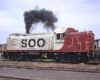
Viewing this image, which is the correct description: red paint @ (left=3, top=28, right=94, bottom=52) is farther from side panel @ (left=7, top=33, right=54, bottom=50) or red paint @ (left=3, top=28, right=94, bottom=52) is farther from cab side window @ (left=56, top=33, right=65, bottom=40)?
side panel @ (left=7, top=33, right=54, bottom=50)

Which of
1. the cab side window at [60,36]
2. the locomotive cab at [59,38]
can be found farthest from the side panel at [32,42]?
the cab side window at [60,36]

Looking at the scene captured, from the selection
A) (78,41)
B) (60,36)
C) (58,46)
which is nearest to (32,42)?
(58,46)

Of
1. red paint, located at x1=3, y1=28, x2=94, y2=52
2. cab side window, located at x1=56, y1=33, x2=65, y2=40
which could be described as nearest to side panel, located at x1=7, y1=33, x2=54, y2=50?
cab side window, located at x1=56, y1=33, x2=65, y2=40

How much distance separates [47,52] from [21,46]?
13.0 feet

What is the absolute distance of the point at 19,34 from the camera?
2930 centimetres

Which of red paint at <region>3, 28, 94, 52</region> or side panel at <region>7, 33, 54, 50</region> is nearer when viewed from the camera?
red paint at <region>3, 28, 94, 52</region>

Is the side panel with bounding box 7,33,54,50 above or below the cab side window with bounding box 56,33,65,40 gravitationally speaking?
below

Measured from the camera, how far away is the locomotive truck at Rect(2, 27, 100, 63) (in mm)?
22688

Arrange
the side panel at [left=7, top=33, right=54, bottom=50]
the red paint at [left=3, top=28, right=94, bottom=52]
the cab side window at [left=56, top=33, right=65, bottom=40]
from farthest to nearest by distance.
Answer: the side panel at [left=7, top=33, right=54, bottom=50], the cab side window at [left=56, top=33, right=65, bottom=40], the red paint at [left=3, top=28, right=94, bottom=52]

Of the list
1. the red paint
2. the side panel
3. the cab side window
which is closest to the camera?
the red paint

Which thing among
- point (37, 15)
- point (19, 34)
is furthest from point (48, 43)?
point (37, 15)

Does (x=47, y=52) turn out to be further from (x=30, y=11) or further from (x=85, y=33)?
(x=30, y=11)

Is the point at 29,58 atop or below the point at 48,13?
below

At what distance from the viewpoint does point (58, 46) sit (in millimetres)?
24250
